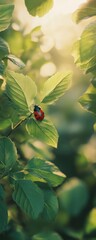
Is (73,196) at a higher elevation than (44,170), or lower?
lower

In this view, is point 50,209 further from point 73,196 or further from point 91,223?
point 73,196

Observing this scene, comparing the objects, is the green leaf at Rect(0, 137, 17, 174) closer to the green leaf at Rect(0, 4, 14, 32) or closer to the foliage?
the foliage

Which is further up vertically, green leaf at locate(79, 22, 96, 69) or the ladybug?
green leaf at locate(79, 22, 96, 69)

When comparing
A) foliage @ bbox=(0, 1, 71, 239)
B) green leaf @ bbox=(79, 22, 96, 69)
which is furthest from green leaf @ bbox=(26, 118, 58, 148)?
green leaf @ bbox=(79, 22, 96, 69)

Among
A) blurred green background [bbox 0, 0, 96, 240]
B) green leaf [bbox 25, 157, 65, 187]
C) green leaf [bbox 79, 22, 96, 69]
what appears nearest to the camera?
green leaf [bbox 79, 22, 96, 69]

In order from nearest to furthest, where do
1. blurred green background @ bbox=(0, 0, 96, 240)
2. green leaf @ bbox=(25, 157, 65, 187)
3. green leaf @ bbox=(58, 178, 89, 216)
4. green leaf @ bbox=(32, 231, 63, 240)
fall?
green leaf @ bbox=(25, 157, 65, 187)
green leaf @ bbox=(32, 231, 63, 240)
blurred green background @ bbox=(0, 0, 96, 240)
green leaf @ bbox=(58, 178, 89, 216)

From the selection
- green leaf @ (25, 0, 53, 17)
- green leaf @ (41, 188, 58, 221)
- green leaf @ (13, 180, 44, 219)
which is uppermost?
green leaf @ (25, 0, 53, 17)

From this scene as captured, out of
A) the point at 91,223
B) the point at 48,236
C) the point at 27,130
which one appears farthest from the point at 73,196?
the point at 27,130
